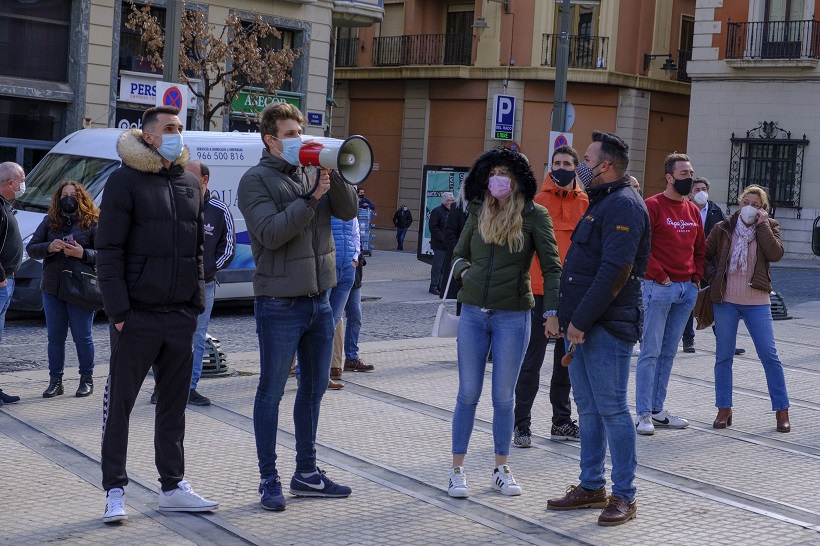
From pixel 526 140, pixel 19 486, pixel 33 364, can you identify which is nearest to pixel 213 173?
pixel 33 364

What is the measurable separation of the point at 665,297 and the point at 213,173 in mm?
8030

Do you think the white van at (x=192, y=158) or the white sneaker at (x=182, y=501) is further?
the white van at (x=192, y=158)

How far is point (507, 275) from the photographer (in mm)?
6539

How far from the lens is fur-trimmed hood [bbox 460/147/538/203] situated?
6676 millimetres

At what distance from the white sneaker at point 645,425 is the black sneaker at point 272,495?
3321 mm

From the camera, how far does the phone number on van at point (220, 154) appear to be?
48.8ft

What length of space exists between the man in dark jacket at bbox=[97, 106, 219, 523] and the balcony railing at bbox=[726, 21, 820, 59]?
30.4 meters

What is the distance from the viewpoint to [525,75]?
1403 inches

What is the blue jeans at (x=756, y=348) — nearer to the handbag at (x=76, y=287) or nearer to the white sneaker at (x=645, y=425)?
the white sneaker at (x=645, y=425)

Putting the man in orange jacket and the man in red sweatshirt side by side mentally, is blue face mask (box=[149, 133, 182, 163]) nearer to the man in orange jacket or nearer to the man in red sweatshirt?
the man in orange jacket

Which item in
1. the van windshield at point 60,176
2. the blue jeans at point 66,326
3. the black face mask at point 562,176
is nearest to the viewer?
the black face mask at point 562,176

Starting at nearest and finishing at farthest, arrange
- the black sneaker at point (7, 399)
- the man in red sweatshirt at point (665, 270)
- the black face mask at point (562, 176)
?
1. the black face mask at point (562, 176)
2. the man in red sweatshirt at point (665, 270)
3. the black sneaker at point (7, 399)

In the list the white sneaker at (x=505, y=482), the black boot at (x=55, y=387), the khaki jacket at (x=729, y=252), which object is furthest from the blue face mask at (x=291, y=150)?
the khaki jacket at (x=729, y=252)

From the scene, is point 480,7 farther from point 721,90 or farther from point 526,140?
point 721,90
